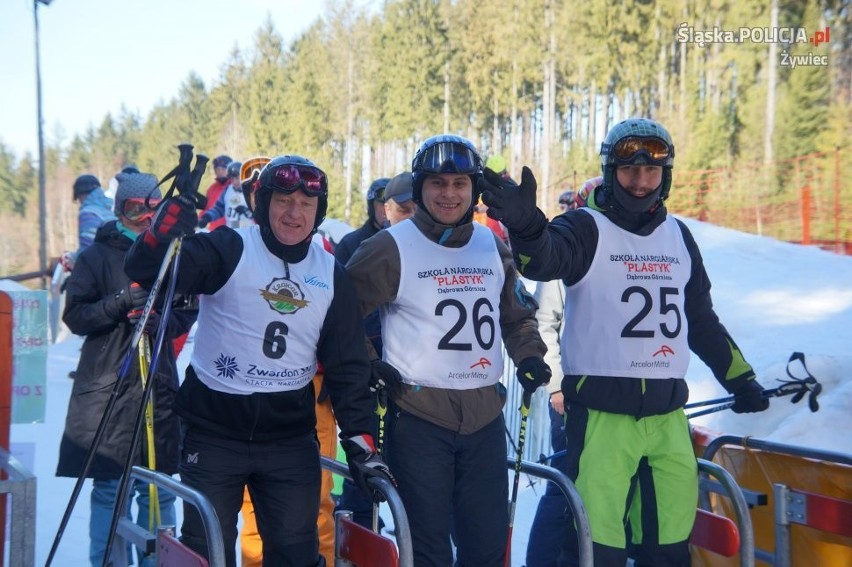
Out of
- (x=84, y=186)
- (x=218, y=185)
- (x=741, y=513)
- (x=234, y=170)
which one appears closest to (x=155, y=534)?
(x=741, y=513)

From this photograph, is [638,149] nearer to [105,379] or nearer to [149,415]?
[149,415]

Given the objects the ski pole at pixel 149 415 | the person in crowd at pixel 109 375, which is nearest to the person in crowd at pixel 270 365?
the ski pole at pixel 149 415

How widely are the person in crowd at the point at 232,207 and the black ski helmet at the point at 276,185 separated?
19.8ft

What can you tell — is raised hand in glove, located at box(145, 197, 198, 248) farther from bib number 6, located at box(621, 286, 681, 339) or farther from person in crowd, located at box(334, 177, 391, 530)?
bib number 6, located at box(621, 286, 681, 339)

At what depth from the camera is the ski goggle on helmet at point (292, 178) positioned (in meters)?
3.31

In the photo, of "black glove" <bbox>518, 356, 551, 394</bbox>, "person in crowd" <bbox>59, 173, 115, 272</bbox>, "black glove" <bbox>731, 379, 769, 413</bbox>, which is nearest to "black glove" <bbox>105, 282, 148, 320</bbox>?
"black glove" <bbox>518, 356, 551, 394</bbox>

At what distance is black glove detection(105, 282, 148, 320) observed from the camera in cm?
394

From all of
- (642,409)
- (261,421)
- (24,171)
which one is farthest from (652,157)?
(24,171)

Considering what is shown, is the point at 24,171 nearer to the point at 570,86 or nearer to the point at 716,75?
the point at 570,86

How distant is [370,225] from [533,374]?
6.92ft

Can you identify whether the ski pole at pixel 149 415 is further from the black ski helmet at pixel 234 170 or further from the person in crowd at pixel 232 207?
the black ski helmet at pixel 234 170

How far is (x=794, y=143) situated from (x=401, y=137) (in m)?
22.2

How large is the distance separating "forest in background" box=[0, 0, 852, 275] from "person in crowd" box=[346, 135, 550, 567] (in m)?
19.2

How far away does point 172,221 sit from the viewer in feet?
9.71
